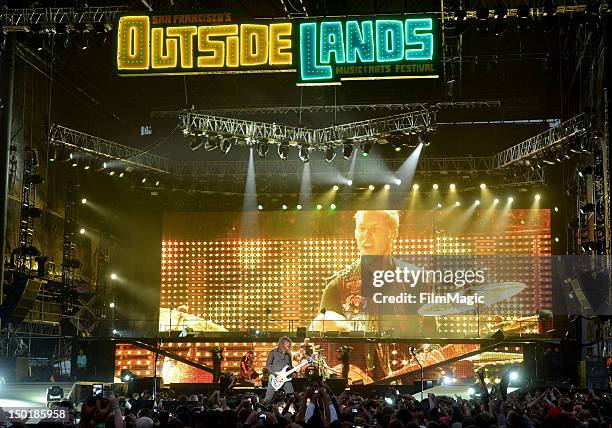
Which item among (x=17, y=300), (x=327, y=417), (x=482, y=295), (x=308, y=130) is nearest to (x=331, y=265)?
(x=482, y=295)

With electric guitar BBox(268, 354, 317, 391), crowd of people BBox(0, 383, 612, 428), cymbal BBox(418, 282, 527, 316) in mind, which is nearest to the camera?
crowd of people BBox(0, 383, 612, 428)

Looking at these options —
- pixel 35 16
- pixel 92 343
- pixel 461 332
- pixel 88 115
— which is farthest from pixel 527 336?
pixel 35 16

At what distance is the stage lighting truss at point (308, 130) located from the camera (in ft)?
75.5

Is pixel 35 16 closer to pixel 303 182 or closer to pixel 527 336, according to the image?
pixel 303 182

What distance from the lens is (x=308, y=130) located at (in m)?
24.2

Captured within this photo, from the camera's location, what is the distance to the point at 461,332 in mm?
27688

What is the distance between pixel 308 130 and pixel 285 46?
10.7 metres

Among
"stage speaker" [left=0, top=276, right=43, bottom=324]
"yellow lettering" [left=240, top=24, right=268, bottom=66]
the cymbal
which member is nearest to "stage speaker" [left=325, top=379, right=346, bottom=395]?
"yellow lettering" [left=240, top=24, right=268, bottom=66]

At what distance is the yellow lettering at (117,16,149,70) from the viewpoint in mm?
13570

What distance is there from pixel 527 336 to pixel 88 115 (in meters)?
14.6

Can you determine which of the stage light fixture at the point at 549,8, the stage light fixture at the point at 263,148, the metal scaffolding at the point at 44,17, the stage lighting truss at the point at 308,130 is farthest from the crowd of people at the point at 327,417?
the stage light fixture at the point at 263,148

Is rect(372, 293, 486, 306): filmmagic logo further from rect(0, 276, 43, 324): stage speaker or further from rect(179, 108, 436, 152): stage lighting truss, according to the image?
rect(0, 276, 43, 324): stage speaker

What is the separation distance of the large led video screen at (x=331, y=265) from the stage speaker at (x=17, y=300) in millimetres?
6941

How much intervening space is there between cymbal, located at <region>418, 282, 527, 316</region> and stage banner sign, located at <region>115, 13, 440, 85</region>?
14470 mm
